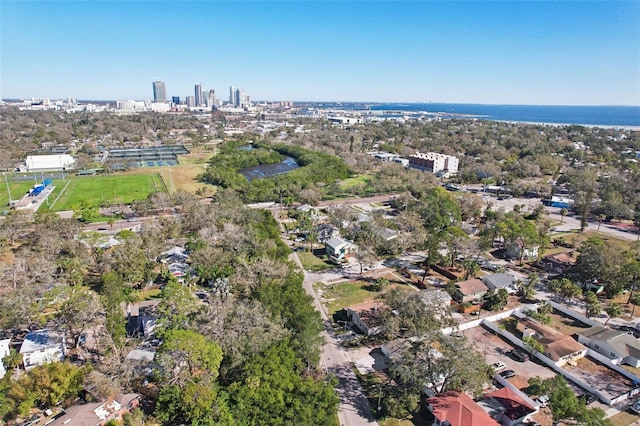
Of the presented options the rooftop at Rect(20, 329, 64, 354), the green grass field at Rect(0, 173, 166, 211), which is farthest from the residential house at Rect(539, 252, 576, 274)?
the green grass field at Rect(0, 173, 166, 211)

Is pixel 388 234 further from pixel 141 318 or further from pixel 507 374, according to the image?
pixel 141 318

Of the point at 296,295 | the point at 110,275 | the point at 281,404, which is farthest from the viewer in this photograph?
the point at 110,275

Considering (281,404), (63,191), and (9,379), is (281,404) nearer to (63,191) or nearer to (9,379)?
(9,379)

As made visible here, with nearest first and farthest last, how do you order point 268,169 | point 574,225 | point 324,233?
1. point 324,233
2. point 574,225
3. point 268,169

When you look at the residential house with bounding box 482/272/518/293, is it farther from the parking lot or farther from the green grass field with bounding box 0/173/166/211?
the green grass field with bounding box 0/173/166/211

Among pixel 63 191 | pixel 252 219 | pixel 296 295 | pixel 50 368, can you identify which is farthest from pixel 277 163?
pixel 50 368

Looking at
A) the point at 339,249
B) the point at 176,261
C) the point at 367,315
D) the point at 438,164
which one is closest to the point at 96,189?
the point at 176,261

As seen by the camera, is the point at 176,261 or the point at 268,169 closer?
the point at 176,261
